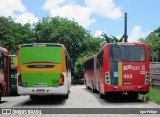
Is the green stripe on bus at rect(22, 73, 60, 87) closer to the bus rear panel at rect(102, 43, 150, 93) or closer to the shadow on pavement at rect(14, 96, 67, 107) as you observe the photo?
the shadow on pavement at rect(14, 96, 67, 107)

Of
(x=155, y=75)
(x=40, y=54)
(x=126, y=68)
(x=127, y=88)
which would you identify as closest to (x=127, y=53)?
(x=126, y=68)

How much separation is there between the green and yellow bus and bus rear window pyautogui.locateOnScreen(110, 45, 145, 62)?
8.28ft

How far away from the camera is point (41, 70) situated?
778 inches

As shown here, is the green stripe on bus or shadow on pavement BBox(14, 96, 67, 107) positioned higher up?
the green stripe on bus

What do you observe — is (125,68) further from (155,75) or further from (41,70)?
(155,75)

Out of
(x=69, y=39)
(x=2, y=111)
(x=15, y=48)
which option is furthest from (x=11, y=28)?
(x=2, y=111)

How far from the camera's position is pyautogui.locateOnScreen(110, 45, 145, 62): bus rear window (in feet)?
67.9

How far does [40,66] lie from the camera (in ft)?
65.0

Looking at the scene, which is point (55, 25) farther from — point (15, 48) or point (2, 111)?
point (2, 111)

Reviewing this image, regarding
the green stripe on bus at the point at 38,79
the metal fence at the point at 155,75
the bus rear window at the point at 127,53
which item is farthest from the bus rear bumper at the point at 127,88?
the metal fence at the point at 155,75

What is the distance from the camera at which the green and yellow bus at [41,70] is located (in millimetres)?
19625

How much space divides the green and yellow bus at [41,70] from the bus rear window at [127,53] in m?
2.52

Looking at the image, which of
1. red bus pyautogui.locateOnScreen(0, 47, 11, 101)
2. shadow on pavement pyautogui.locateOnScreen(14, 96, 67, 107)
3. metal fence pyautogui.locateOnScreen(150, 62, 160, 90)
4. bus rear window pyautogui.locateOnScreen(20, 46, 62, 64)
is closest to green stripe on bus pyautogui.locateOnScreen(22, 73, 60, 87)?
bus rear window pyautogui.locateOnScreen(20, 46, 62, 64)

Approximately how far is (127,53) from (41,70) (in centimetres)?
438
